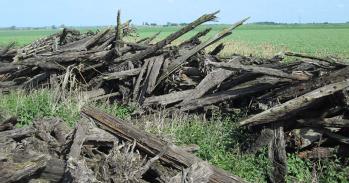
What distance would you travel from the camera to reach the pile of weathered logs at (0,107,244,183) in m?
5.12

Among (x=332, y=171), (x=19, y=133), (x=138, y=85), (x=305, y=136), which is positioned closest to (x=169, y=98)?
(x=138, y=85)

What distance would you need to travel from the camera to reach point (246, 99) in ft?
30.2

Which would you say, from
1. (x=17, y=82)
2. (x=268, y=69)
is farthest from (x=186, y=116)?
(x=17, y=82)

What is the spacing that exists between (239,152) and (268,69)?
5.61 feet

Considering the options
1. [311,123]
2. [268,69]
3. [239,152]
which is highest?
[268,69]

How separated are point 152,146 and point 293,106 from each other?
263cm

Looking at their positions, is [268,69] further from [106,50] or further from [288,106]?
[106,50]

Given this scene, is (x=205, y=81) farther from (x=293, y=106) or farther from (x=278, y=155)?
(x=278, y=155)

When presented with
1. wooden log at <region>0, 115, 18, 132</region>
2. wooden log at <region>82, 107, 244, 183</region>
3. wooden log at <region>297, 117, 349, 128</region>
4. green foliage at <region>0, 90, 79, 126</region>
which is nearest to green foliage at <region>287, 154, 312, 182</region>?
wooden log at <region>297, 117, 349, 128</region>

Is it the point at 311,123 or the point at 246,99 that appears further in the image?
the point at 246,99

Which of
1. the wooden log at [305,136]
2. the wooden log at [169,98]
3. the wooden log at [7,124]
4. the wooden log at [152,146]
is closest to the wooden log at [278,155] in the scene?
the wooden log at [305,136]

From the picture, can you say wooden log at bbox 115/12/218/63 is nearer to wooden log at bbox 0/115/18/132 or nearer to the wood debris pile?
the wood debris pile

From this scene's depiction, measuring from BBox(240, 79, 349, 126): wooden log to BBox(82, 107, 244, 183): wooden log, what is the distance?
2.09 meters

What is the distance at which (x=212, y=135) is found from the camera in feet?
26.3
